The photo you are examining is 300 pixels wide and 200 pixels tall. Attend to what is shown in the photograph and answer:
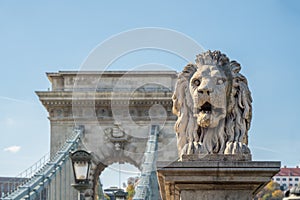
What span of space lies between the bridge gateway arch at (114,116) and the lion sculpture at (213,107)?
31.8m

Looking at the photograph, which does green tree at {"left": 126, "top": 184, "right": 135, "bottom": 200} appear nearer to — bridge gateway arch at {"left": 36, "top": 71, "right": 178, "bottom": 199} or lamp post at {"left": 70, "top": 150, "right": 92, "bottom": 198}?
bridge gateway arch at {"left": 36, "top": 71, "right": 178, "bottom": 199}

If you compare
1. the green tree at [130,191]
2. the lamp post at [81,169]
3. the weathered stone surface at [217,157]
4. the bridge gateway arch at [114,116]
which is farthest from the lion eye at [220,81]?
the green tree at [130,191]

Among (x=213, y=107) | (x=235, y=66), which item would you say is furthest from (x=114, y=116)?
(x=213, y=107)

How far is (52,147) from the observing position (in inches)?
1626

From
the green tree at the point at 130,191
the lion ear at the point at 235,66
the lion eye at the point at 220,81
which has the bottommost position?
the lion eye at the point at 220,81

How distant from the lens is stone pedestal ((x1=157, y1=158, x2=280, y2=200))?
23.8 ft

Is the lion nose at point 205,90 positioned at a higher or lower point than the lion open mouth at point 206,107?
higher

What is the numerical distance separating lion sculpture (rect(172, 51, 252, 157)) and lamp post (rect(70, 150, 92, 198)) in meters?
4.39

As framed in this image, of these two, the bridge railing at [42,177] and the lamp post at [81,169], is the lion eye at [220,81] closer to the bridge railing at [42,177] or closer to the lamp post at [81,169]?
the lamp post at [81,169]

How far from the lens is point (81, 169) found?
1241 centimetres

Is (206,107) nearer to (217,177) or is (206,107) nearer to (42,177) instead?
(217,177)

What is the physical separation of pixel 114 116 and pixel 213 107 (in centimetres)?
3330

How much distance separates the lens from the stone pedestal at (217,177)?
286 inches

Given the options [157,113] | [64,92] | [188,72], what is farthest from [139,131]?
[188,72]
